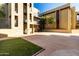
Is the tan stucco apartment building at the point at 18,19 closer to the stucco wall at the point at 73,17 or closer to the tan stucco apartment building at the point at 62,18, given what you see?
the tan stucco apartment building at the point at 62,18

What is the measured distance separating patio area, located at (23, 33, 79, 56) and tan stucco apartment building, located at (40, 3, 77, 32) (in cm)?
16

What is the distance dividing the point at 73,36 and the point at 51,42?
0.48 m

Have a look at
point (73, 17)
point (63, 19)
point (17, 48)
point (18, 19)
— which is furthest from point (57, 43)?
point (18, 19)

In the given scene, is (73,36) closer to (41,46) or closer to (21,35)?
(41,46)

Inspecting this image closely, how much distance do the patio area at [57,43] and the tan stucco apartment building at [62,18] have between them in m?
0.16

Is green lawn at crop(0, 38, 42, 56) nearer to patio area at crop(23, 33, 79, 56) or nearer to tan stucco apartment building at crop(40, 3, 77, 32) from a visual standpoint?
patio area at crop(23, 33, 79, 56)

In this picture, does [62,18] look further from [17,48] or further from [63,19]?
[17,48]

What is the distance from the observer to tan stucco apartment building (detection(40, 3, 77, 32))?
3.62 m

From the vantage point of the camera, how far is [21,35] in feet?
12.1

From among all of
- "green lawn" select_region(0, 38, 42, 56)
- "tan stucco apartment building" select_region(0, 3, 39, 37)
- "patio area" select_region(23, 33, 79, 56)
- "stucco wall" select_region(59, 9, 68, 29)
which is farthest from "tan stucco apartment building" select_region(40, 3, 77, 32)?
"green lawn" select_region(0, 38, 42, 56)

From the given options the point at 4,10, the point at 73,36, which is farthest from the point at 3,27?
the point at 73,36

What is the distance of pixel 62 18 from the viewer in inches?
146

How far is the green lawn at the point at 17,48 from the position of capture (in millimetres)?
3387

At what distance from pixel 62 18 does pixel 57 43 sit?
0.57m
